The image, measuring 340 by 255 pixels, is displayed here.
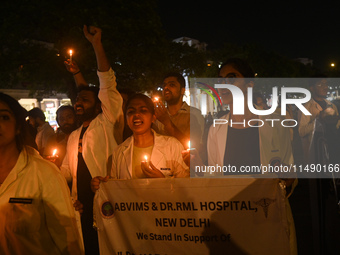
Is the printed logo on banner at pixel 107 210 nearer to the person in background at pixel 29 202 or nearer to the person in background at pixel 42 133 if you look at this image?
the person in background at pixel 29 202

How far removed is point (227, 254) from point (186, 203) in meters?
0.49

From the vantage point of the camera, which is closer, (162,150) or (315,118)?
(162,150)

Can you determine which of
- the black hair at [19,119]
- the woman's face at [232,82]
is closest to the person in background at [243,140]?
the woman's face at [232,82]

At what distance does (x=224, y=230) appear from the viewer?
99.0 inches

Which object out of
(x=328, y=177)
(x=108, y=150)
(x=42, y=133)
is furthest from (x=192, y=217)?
(x=42, y=133)

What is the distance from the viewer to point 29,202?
2195 mm

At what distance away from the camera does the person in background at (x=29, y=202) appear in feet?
7.09

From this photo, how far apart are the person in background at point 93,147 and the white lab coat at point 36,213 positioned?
1.04m

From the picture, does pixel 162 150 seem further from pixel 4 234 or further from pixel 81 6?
pixel 81 6

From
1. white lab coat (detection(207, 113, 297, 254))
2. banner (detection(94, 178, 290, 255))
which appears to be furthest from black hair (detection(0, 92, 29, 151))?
white lab coat (detection(207, 113, 297, 254))

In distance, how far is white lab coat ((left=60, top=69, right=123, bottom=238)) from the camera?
11.1 feet

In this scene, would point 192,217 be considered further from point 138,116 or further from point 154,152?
point 138,116

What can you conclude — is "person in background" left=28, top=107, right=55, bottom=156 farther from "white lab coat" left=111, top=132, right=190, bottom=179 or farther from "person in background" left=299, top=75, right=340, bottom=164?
"person in background" left=299, top=75, right=340, bottom=164

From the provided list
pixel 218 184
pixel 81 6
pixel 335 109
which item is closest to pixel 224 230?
pixel 218 184
